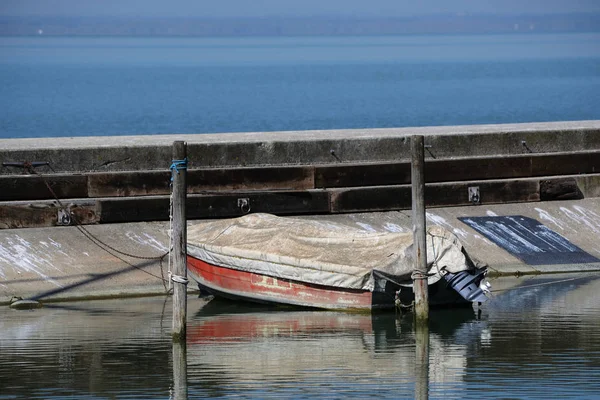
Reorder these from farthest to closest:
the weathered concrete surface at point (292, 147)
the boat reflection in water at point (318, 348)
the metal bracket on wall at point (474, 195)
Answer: the metal bracket on wall at point (474, 195), the weathered concrete surface at point (292, 147), the boat reflection in water at point (318, 348)

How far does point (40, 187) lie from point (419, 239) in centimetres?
807

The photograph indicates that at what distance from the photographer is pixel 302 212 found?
995 inches

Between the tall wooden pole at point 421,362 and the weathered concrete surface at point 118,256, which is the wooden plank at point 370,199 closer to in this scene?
the weathered concrete surface at point 118,256

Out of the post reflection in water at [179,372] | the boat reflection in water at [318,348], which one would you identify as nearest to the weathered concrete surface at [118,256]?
the boat reflection in water at [318,348]

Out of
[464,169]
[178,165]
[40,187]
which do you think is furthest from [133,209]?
[464,169]

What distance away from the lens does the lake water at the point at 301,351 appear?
15.6m

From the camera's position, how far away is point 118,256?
907 inches

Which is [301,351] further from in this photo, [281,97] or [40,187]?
[281,97]

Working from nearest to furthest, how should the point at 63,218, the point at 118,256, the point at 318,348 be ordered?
the point at 318,348 < the point at 118,256 < the point at 63,218

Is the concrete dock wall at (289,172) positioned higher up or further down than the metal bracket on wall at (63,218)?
higher up

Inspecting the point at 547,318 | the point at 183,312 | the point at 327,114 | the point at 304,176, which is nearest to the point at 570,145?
the point at 304,176

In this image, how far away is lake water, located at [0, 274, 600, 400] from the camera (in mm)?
15648

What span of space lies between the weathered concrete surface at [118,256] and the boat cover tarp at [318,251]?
1.41 m

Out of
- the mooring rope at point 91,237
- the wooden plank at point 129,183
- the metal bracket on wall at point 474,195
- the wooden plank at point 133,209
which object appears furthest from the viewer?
the metal bracket on wall at point 474,195
